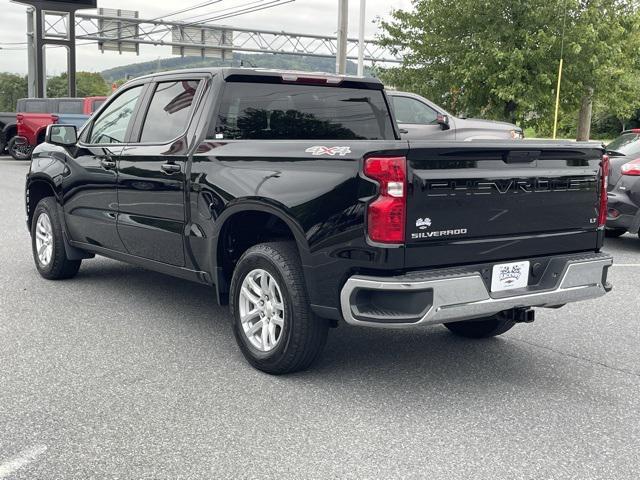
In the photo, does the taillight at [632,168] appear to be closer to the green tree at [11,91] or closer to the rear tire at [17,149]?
the rear tire at [17,149]

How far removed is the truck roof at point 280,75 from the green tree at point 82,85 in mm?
120925

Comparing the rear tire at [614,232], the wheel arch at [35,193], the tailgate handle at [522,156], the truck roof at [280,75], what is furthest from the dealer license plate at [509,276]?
the rear tire at [614,232]

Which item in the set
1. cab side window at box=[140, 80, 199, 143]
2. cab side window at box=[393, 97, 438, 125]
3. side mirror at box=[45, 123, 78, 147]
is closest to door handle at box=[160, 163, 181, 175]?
cab side window at box=[140, 80, 199, 143]

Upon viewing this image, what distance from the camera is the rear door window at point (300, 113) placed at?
5.18 metres

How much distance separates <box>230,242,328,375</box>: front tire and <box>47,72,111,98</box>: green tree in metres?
122

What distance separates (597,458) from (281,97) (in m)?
3.14

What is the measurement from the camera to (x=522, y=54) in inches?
909

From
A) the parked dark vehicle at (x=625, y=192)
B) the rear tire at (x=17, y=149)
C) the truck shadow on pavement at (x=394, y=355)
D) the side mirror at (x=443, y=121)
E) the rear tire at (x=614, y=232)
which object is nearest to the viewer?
the truck shadow on pavement at (x=394, y=355)

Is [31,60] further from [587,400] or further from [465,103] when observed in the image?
[587,400]

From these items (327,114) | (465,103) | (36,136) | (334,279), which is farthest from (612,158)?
(36,136)

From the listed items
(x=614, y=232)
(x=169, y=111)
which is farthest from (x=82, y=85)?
(x=169, y=111)

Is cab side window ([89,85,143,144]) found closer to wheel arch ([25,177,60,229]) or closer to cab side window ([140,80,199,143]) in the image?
cab side window ([140,80,199,143])

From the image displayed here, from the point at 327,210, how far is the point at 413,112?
1183cm

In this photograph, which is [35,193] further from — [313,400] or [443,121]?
[443,121]
